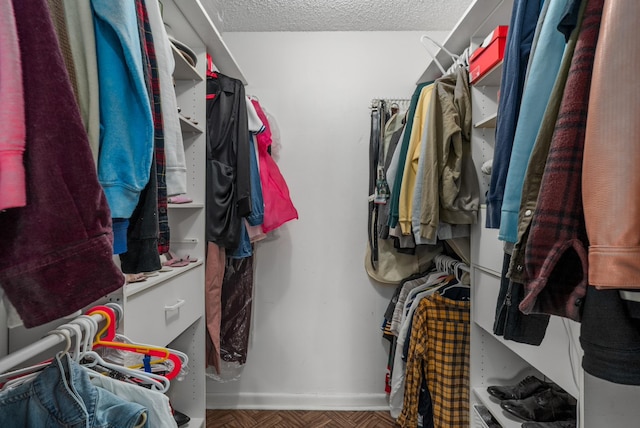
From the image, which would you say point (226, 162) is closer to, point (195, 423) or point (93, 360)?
point (93, 360)

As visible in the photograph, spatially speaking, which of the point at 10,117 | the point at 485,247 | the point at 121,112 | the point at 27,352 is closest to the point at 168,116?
the point at 121,112

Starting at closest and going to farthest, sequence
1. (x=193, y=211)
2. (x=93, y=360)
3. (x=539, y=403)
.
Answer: (x=93, y=360)
(x=539, y=403)
(x=193, y=211)

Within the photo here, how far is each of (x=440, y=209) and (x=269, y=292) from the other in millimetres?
1234

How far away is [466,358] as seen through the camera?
1446 mm

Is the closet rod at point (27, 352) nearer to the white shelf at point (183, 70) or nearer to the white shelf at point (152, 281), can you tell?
the white shelf at point (152, 281)

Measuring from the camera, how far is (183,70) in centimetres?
140

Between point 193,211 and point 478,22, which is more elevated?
point 478,22

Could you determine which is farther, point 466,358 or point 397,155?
point 397,155

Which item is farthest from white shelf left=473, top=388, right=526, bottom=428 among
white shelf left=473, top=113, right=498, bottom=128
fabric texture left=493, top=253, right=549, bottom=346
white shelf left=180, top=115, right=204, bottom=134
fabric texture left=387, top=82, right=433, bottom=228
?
white shelf left=180, top=115, right=204, bottom=134

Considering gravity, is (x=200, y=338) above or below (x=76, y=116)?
below

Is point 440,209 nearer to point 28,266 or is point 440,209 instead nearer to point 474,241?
point 474,241

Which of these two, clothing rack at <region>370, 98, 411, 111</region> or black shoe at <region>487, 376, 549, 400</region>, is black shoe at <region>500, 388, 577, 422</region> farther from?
clothing rack at <region>370, 98, 411, 111</region>

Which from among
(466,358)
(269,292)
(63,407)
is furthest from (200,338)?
(466,358)

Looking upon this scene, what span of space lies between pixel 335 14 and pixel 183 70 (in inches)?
40.4
